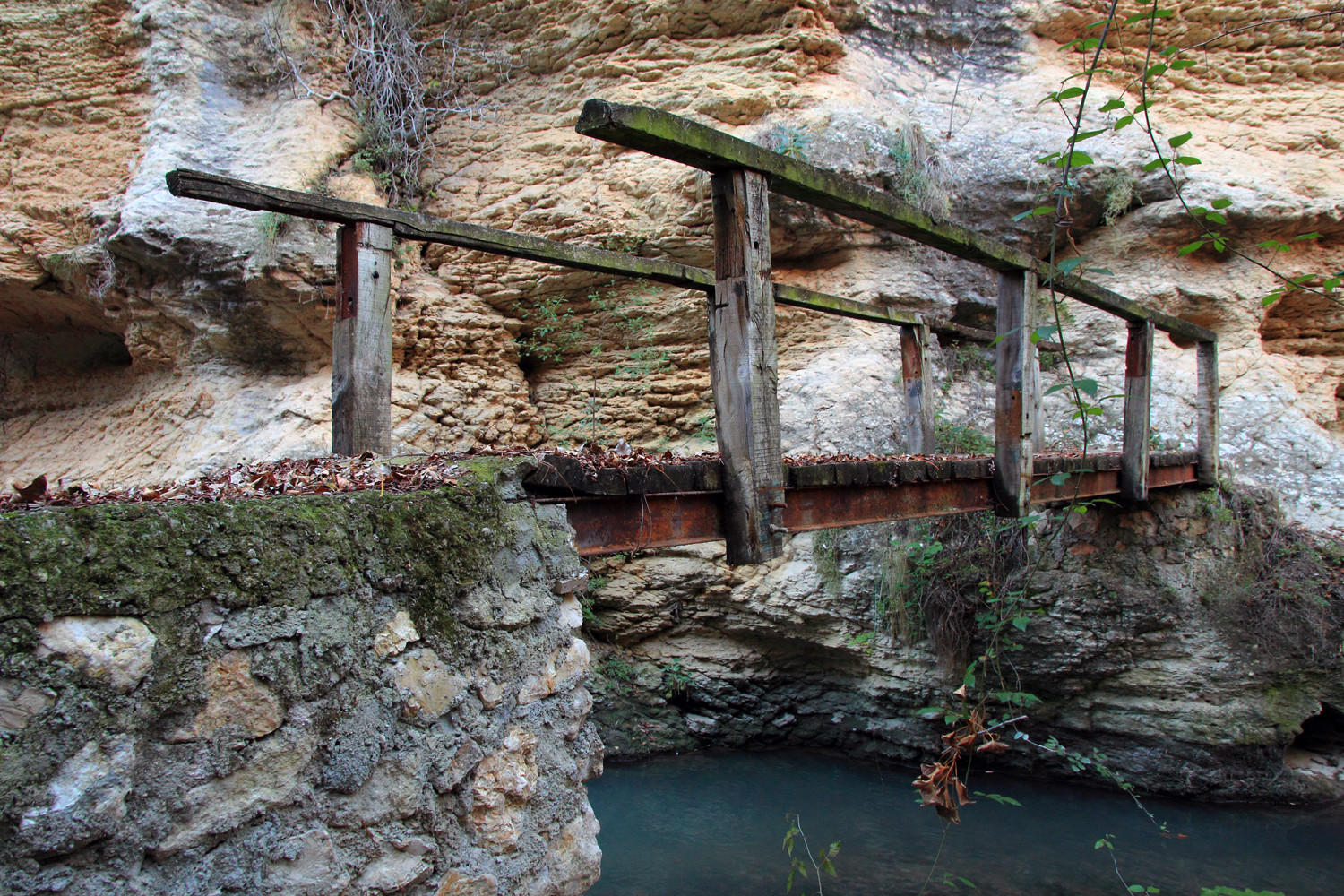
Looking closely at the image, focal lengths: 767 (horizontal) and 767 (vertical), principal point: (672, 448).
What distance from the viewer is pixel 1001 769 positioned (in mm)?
6344

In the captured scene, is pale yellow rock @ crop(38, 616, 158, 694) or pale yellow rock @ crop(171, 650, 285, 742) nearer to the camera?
pale yellow rock @ crop(38, 616, 158, 694)

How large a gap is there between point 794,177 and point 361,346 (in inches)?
69.0

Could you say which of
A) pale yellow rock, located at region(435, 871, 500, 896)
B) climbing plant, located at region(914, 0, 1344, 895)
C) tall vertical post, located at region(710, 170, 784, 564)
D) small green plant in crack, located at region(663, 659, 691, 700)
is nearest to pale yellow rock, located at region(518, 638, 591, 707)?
pale yellow rock, located at region(435, 871, 500, 896)

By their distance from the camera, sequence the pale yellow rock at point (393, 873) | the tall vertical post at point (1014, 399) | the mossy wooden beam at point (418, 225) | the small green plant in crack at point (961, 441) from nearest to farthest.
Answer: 1. the pale yellow rock at point (393, 873)
2. the mossy wooden beam at point (418, 225)
3. the tall vertical post at point (1014, 399)
4. the small green plant in crack at point (961, 441)

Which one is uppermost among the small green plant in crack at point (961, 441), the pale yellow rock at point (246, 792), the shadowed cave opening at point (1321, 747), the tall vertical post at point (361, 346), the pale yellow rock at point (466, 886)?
the tall vertical post at point (361, 346)

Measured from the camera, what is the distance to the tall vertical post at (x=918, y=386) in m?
6.04

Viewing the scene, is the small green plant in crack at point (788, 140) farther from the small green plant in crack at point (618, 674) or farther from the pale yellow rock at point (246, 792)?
the pale yellow rock at point (246, 792)

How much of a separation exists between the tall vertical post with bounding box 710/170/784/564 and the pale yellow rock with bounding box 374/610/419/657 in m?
1.27

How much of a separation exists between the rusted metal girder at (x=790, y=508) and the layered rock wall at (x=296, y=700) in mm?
241

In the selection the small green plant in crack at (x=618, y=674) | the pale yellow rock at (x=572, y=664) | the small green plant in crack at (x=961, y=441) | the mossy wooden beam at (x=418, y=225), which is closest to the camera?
the pale yellow rock at (x=572, y=664)

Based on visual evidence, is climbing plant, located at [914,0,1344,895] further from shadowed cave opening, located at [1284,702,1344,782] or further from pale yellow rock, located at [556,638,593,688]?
pale yellow rock, located at [556,638,593,688]

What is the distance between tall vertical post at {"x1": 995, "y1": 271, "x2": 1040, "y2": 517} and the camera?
4020 millimetres

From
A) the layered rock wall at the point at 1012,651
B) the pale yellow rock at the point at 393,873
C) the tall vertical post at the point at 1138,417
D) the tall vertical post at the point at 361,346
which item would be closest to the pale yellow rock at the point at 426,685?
the pale yellow rock at the point at 393,873

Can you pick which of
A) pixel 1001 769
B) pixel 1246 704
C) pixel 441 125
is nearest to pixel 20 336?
pixel 441 125
